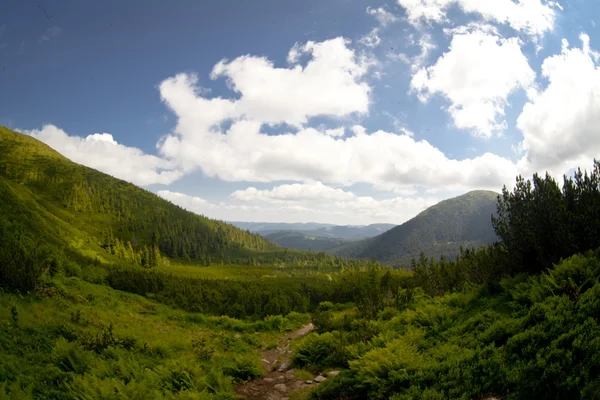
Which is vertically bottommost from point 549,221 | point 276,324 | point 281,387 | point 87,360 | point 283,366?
point 276,324

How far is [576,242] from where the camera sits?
563 inches

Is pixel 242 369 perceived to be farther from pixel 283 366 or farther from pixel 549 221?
pixel 549 221

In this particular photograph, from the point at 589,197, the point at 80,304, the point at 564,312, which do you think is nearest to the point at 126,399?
the point at 564,312

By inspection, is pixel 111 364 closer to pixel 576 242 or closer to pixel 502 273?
pixel 502 273

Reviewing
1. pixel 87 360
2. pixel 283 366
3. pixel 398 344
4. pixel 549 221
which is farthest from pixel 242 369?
pixel 549 221

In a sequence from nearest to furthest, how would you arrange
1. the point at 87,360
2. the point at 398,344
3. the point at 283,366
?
1. the point at 87,360
2. the point at 398,344
3. the point at 283,366

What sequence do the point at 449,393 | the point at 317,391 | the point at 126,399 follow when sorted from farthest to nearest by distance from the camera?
the point at 317,391 → the point at 126,399 → the point at 449,393

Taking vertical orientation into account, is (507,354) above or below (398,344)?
above

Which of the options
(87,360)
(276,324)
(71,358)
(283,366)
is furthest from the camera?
(276,324)

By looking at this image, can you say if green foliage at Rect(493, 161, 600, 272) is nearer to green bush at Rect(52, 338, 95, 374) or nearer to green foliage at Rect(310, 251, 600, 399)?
green foliage at Rect(310, 251, 600, 399)

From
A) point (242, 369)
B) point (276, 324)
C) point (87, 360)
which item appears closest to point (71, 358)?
point (87, 360)

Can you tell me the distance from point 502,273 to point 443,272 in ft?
85.8

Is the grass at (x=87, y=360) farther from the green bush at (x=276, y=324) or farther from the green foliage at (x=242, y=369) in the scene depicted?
the green bush at (x=276, y=324)

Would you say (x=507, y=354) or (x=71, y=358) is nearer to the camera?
(x=507, y=354)
